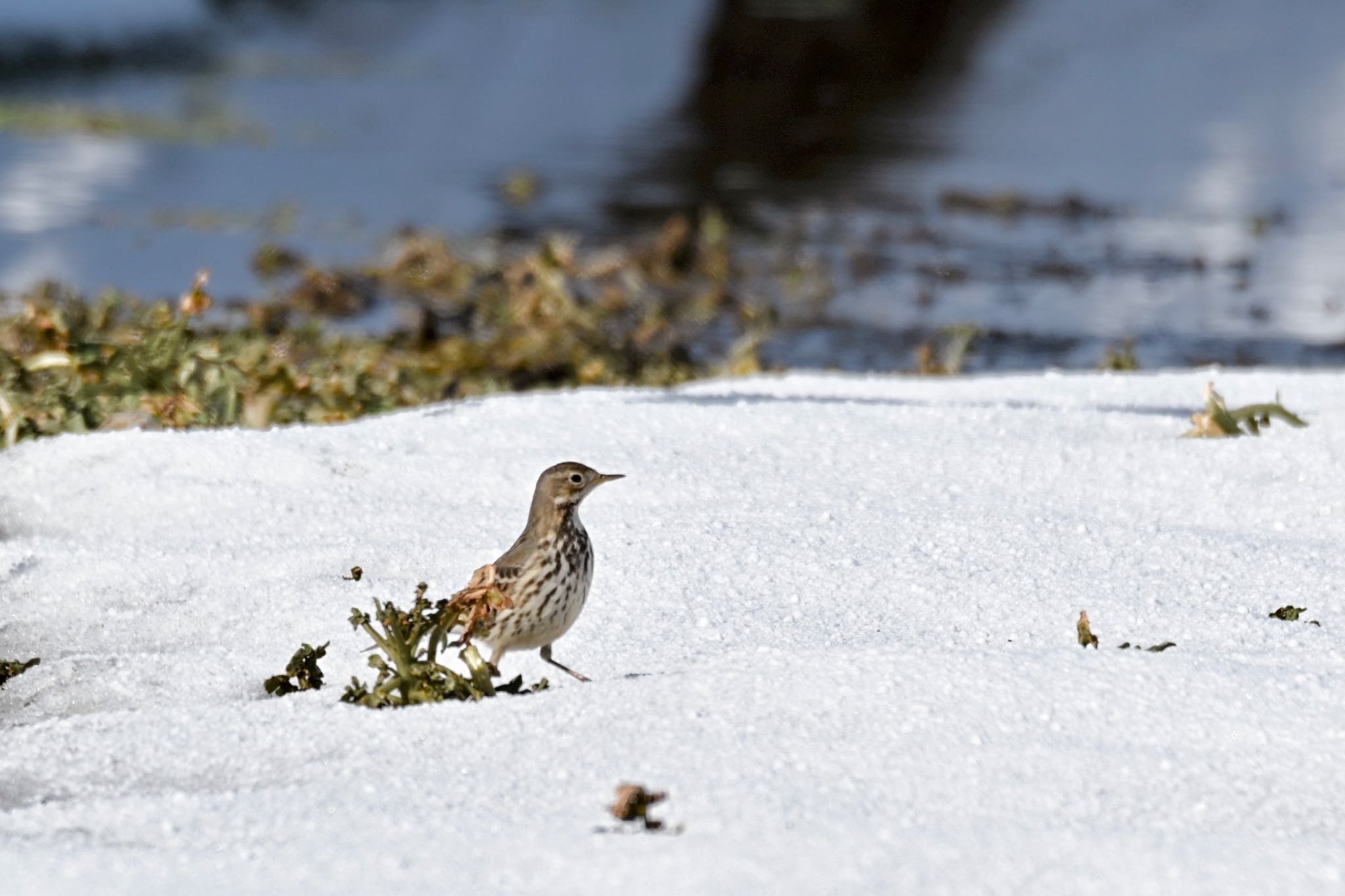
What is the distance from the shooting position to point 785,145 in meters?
18.0

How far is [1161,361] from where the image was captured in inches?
392

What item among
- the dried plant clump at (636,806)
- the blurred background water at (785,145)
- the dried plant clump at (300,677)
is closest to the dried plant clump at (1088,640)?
the dried plant clump at (636,806)

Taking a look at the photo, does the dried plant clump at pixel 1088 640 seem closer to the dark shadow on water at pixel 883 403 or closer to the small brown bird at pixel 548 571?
the small brown bird at pixel 548 571

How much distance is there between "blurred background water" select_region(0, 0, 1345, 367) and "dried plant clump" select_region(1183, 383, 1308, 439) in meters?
4.93

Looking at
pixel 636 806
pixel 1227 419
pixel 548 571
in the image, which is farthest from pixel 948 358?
pixel 636 806

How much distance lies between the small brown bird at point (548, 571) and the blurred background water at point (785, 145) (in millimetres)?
6818

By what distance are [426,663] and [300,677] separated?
340mm

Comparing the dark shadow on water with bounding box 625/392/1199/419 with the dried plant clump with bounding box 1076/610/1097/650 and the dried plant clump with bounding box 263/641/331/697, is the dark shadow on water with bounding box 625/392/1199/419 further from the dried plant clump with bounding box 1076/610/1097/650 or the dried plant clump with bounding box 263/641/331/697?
the dried plant clump with bounding box 263/641/331/697

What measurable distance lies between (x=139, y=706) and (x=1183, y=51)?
23672 millimetres

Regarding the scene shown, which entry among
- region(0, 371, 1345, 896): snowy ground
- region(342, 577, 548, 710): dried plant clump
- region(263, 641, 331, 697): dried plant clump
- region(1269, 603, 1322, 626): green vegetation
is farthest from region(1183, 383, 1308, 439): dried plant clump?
region(263, 641, 331, 697): dried plant clump

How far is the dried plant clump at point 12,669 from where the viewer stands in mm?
3441

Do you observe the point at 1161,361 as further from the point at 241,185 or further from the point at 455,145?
the point at 455,145

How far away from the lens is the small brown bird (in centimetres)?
316

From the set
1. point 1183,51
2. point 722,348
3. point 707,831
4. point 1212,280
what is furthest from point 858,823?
point 1183,51
